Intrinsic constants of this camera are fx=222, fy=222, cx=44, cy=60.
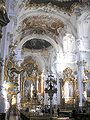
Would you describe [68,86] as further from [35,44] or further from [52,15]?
[35,44]

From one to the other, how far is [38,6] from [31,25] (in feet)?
14.3

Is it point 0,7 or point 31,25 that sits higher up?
point 31,25

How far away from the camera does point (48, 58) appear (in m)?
28.6

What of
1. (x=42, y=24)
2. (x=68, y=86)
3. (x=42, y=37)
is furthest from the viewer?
(x=42, y=37)

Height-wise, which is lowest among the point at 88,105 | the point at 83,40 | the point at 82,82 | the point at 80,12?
the point at 88,105

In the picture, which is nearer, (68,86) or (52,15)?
(52,15)

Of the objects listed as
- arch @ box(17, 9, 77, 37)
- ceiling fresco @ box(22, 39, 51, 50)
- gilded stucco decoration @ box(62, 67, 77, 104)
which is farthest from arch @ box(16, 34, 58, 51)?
arch @ box(17, 9, 77, 37)

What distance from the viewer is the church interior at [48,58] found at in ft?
43.2

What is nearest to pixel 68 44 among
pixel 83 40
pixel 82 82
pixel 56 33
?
pixel 56 33

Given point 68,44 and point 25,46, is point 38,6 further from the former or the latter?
point 25,46

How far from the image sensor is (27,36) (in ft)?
79.4

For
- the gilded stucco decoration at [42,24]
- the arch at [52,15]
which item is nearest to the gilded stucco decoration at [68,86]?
the gilded stucco decoration at [42,24]

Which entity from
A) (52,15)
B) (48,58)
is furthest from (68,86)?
(48,58)

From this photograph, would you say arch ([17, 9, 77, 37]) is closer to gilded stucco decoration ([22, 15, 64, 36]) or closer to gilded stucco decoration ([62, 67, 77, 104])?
gilded stucco decoration ([22, 15, 64, 36])
